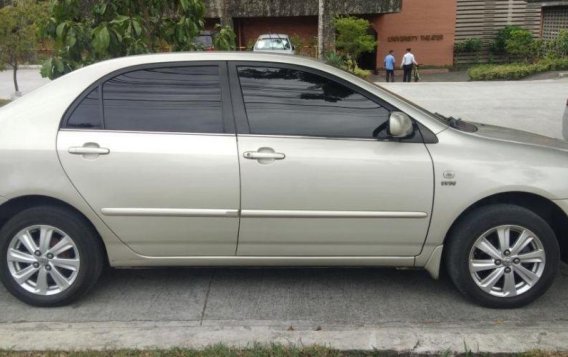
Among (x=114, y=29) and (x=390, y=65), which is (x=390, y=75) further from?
(x=114, y=29)

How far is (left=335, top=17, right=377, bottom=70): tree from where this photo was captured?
25.2 m

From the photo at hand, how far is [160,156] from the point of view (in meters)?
3.64

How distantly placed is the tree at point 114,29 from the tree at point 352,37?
1962 cm

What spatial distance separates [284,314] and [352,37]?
75.2 ft

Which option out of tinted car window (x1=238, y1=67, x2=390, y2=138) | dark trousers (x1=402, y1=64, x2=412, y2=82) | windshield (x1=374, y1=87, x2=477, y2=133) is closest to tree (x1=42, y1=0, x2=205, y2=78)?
tinted car window (x1=238, y1=67, x2=390, y2=138)

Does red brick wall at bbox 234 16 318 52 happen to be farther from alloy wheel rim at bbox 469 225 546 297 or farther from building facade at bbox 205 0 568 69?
alloy wheel rim at bbox 469 225 546 297

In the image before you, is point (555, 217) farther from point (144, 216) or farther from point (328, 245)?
point (144, 216)

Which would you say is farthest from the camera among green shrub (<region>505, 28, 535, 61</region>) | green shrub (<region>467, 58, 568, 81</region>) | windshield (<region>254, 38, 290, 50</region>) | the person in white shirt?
green shrub (<region>505, 28, 535, 61</region>)

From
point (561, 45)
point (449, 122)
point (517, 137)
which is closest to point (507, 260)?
point (517, 137)

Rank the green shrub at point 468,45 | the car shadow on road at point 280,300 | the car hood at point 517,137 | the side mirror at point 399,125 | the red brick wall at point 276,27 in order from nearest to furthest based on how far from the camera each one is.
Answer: the side mirror at point 399,125 < the car shadow on road at point 280,300 < the car hood at point 517,137 < the green shrub at point 468,45 < the red brick wall at point 276,27

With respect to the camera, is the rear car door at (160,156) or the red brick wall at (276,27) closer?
the rear car door at (160,156)

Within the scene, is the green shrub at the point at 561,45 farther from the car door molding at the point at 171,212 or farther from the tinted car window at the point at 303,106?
the car door molding at the point at 171,212

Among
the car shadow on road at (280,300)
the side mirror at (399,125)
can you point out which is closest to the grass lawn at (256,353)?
the car shadow on road at (280,300)

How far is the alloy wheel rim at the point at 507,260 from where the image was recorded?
145 inches
